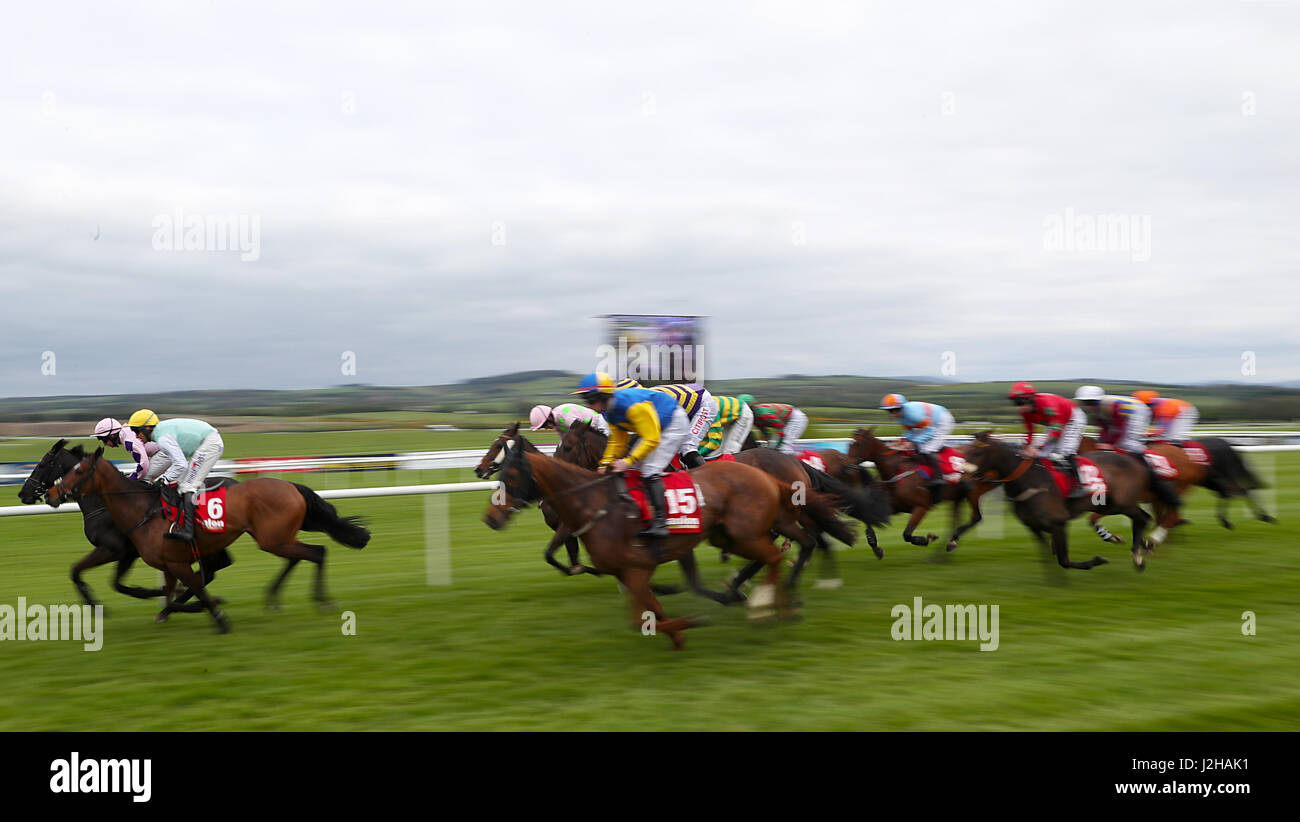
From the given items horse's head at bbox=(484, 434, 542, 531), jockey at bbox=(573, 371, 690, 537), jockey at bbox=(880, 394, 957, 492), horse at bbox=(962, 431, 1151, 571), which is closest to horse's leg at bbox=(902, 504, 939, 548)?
jockey at bbox=(880, 394, 957, 492)

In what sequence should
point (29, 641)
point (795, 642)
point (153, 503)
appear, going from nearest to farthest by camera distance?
point (795, 642)
point (29, 641)
point (153, 503)

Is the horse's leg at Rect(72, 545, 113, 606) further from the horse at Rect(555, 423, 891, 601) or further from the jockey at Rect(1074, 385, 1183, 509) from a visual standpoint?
the jockey at Rect(1074, 385, 1183, 509)

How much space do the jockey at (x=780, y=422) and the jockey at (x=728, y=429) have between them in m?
0.44

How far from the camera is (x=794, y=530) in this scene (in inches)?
266

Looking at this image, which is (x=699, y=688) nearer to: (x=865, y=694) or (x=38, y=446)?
(x=865, y=694)

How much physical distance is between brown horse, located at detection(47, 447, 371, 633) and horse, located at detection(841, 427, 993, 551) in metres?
4.82

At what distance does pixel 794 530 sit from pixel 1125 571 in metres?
3.08

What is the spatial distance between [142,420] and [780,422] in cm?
519

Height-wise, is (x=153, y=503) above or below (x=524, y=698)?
above

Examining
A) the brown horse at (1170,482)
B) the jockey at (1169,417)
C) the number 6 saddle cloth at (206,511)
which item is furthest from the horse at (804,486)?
the jockey at (1169,417)

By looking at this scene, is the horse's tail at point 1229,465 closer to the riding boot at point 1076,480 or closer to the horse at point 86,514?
the riding boot at point 1076,480

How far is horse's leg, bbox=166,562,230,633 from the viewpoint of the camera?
240 inches

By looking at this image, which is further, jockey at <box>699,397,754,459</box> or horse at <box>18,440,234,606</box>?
jockey at <box>699,397,754,459</box>
